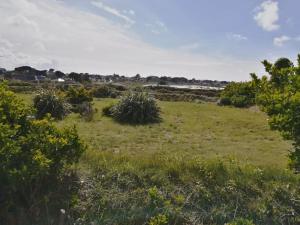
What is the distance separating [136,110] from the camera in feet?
40.0

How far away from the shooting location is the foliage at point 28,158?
291 cm

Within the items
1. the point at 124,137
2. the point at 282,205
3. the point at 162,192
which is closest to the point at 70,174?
the point at 162,192

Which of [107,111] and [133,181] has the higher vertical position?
[133,181]

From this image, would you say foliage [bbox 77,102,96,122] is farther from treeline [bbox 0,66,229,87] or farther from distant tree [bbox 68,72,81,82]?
distant tree [bbox 68,72,81,82]

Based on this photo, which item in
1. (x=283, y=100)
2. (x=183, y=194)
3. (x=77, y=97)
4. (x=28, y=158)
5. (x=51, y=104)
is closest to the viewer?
(x=28, y=158)

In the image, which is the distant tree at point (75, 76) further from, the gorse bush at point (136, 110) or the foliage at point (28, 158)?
the foliage at point (28, 158)

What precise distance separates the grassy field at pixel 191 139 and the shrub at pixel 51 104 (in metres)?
0.41

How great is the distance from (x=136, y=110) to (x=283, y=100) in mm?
8750

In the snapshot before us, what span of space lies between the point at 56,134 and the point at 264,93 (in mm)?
2574

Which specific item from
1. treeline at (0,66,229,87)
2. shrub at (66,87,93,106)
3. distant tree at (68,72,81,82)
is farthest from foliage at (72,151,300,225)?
distant tree at (68,72,81,82)

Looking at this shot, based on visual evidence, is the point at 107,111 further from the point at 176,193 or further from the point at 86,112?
the point at 176,193

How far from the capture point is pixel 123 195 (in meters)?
3.65

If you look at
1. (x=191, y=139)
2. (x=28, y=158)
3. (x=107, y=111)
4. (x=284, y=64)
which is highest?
(x=284, y=64)

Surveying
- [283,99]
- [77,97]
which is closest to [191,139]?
[283,99]
